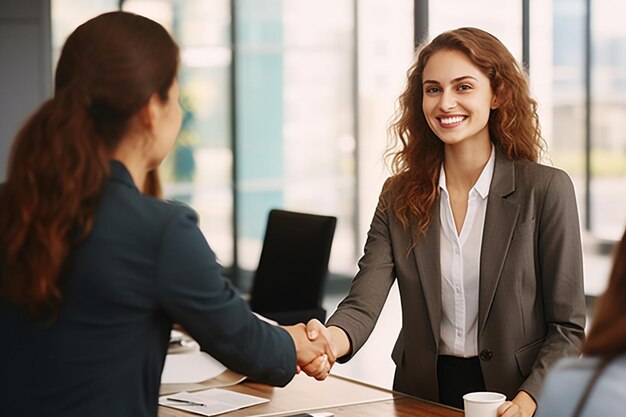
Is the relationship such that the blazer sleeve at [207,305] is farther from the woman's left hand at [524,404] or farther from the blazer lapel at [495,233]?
the blazer lapel at [495,233]

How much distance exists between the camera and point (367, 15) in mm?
8414

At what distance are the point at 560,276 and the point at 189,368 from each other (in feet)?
3.67

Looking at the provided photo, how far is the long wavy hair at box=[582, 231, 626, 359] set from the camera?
1427mm

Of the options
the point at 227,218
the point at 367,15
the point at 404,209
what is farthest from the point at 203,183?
the point at 404,209

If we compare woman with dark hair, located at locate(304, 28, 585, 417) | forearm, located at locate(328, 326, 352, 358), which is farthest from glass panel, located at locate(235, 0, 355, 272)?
forearm, located at locate(328, 326, 352, 358)

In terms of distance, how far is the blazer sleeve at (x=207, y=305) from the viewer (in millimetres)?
1796

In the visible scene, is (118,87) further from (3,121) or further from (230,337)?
(3,121)

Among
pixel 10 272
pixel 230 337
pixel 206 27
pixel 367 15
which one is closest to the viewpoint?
pixel 10 272

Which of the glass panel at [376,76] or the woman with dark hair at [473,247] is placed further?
the glass panel at [376,76]

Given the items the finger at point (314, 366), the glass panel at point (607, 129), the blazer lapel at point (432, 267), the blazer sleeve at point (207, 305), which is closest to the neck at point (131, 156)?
the blazer sleeve at point (207, 305)

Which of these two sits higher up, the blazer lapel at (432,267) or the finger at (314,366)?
the blazer lapel at (432,267)

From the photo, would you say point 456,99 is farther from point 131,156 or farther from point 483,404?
point 131,156

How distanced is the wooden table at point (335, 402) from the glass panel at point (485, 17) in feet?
11.6

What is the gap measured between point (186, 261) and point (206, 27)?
735 cm
